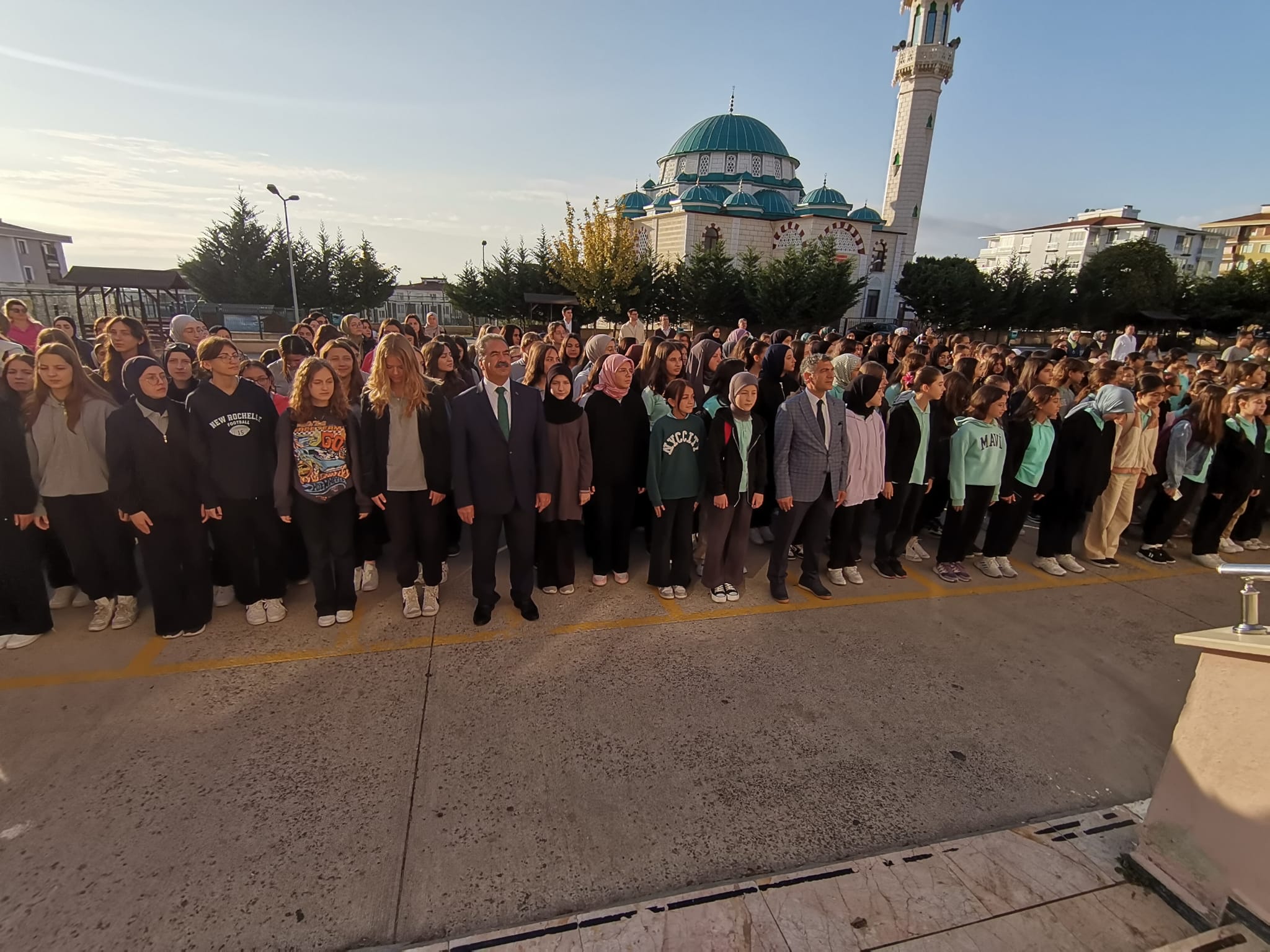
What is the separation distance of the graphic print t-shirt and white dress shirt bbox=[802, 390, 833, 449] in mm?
3479

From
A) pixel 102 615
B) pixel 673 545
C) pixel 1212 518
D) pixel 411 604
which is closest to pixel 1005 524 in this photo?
→ pixel 1212 518

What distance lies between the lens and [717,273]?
1457 inches

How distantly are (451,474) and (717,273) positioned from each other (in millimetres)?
35505

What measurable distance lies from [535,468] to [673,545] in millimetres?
1440

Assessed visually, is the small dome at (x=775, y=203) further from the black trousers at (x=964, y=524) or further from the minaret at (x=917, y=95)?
the black trousers at (x=964, y=524)

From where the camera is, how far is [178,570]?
13.8 ft

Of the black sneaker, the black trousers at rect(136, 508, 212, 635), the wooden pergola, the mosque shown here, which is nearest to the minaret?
the mosque

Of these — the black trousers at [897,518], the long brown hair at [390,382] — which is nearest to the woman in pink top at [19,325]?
the long brown hair at [390,382]

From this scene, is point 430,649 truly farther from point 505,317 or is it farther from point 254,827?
point 505,317

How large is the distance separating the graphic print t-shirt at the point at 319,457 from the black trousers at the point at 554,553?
156 centimetres

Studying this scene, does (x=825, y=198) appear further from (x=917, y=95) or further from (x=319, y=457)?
(x=319, y=457)

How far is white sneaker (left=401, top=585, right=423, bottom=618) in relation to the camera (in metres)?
4.59

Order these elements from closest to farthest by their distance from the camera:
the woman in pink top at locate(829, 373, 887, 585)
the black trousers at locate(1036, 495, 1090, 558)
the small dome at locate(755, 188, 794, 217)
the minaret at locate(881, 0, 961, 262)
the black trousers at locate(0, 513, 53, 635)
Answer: the black trousers at locate(0, 513, 53, 635) → the woman in pink top at locate(829, 373, 887, 585) → the black trousers at locate(1036, 495, 1090, 558) → the minaret at locate(881, 0, 961, 262) → the small dome at locate(755, 188, 794, 217)

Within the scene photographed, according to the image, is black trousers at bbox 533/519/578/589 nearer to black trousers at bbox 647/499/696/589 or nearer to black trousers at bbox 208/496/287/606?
black trousers at bbox 647/499/696/589
